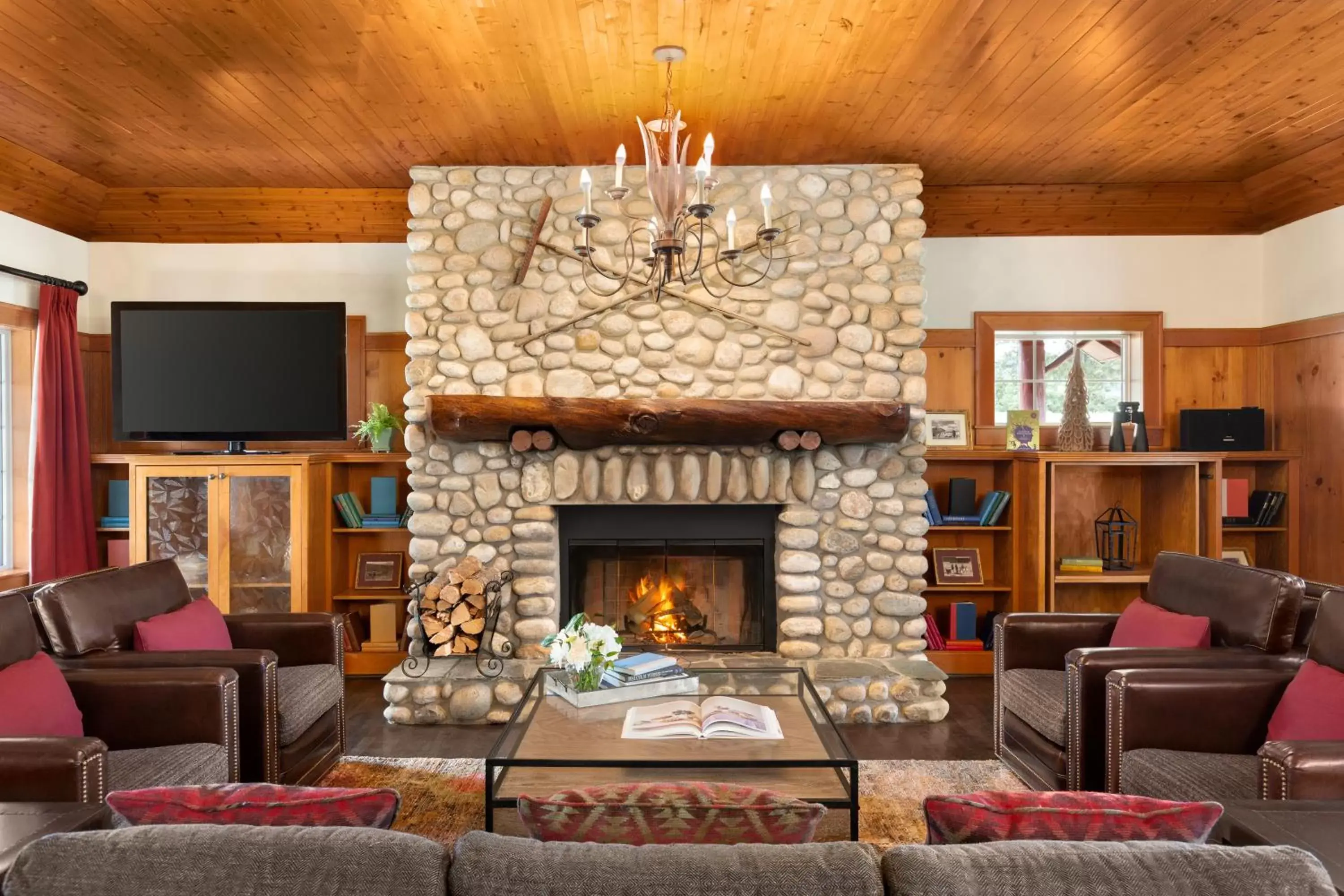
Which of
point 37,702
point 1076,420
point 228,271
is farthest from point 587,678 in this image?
point 228,271

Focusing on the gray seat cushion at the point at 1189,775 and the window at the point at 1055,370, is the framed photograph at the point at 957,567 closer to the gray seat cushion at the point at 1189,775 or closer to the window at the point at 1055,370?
the window at the point at 1055,370

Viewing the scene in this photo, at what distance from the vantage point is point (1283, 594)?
3.05 m

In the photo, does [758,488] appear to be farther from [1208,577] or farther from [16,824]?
[16,824]

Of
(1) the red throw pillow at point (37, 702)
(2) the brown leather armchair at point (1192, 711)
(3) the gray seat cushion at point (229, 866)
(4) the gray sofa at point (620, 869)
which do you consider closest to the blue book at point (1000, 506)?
(2) the brown leather armchair at point (1192, 711)

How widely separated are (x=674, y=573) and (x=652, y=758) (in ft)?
7.39

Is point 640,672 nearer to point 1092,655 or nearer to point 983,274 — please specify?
point 1092,655

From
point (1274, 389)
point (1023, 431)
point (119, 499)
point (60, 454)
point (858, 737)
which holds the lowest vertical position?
point (858, 737)

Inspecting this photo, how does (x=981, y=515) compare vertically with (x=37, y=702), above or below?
above

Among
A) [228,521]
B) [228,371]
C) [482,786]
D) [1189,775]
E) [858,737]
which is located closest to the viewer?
[1189,775]

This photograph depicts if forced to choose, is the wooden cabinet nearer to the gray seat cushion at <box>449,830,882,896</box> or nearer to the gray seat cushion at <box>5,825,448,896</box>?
the gray seat cushion at <box>5,825,448,896</box>

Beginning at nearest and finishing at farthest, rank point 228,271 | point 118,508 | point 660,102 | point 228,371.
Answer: point 660,102 → point 228,371 → point 118,508 → point 228,271

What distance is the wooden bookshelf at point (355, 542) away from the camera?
16.5 ft

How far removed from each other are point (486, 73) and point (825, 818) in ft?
9.68

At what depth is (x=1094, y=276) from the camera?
5324 millimetres
